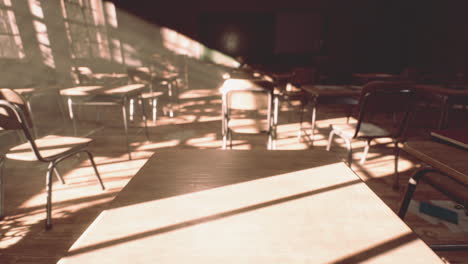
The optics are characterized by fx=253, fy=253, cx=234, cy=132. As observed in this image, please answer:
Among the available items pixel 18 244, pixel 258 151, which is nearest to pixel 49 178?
pixel 18 244

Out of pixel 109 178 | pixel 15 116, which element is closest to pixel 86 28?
pixel 109 178

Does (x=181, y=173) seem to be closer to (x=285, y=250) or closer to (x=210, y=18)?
(x=285, y=250)

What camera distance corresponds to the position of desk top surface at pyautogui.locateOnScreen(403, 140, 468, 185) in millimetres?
690

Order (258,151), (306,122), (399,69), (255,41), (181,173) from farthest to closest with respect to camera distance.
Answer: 1. (255,41)
2. (399,69)
3. (306,122)
4. (258,151)
5. (181,173)

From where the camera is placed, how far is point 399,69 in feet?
24.1

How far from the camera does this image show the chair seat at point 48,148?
163 centimetres

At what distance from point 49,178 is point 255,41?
755 centimetres

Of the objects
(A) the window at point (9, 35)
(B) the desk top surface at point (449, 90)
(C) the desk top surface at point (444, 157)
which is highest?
(A) the window at point (9, 35)

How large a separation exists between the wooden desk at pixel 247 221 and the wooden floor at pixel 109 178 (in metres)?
0.80

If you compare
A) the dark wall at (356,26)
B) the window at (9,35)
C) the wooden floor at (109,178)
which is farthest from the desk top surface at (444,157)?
the dark wall at (356,26)

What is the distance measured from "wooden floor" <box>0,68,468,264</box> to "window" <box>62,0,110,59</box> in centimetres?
205

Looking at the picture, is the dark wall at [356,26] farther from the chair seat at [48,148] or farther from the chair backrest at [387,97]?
the chair seat at [48,148]

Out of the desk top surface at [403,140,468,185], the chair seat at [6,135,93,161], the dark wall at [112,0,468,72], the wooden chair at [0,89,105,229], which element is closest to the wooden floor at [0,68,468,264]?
the wooden chair at [0,89,105,229]

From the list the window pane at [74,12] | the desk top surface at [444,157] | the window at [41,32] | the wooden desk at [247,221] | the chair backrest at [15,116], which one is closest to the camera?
the wooden desk at [247,221]
